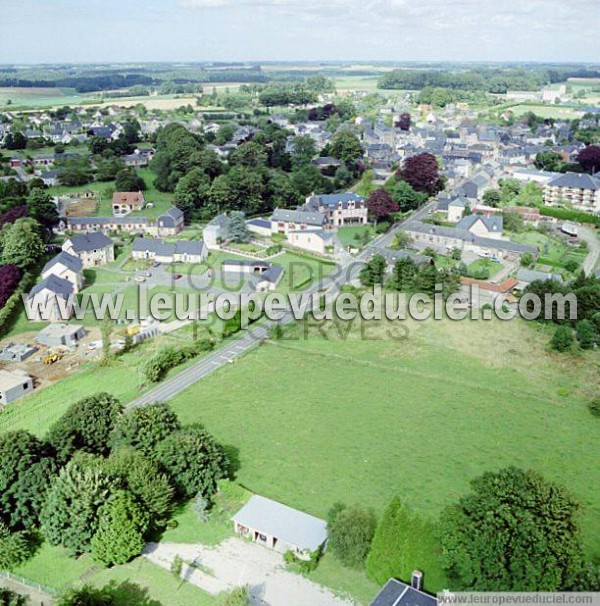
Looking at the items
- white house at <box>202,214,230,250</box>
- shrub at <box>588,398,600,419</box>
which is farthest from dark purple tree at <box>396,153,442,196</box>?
shrub at <box>588,398,600,419</box>

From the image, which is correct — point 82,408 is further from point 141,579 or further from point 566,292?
point 566,292

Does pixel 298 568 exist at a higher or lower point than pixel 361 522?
lower

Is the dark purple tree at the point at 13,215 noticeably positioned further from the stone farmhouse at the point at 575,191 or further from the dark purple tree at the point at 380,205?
the stone farmhouse at the point at 575,191

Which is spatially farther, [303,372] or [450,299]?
[450,299]

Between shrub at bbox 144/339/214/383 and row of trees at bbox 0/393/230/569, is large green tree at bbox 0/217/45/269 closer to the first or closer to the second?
shrub at bbox 144/339/214/383

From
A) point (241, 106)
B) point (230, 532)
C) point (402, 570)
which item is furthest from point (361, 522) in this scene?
point (241, 106)

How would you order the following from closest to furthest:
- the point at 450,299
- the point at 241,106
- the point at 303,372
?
the point at 303,372 < the point at 450,299 < the point at 241,106

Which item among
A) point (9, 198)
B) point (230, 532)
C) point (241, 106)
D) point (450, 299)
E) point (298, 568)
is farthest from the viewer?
point (241, 106)
